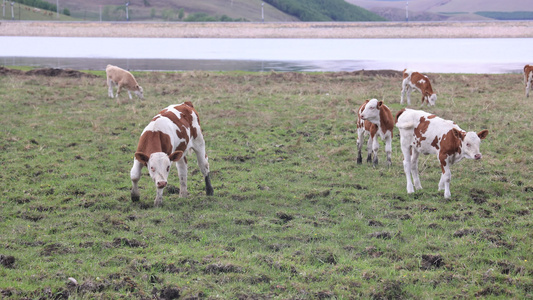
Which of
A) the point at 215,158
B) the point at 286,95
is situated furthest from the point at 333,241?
the point at 286,95

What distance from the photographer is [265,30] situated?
324ft

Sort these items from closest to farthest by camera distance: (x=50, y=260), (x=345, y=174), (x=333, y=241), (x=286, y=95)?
(x=50, y=260) → (x=333, y=241) → (x=345, y=174) → (x=286, y=95)

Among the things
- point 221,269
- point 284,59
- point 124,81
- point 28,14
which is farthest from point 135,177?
point 28,14

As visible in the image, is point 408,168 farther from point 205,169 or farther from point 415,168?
point 205,169

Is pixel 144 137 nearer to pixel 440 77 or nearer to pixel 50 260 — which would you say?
pixel 50 260

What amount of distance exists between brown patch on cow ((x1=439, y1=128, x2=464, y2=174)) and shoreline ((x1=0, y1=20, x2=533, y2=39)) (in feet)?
293

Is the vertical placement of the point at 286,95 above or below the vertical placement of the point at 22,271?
above

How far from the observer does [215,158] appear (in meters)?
12.6

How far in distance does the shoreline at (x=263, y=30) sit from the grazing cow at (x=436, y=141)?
291 ft

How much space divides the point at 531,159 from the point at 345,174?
450 centimetres

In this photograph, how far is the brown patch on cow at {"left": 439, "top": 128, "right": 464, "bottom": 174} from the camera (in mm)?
9359

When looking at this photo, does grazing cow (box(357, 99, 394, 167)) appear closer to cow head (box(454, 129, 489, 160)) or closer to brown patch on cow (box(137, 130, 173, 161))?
cow head (box(454, 129, 489, 160))

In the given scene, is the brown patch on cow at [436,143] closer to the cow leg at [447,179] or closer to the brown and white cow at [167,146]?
the cow leg at [447,179]

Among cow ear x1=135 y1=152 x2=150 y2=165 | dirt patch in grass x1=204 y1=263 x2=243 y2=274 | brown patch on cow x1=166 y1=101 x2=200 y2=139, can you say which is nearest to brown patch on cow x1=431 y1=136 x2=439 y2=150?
brown patch on cow x1=166 y1=101 x2=200 y2=139
